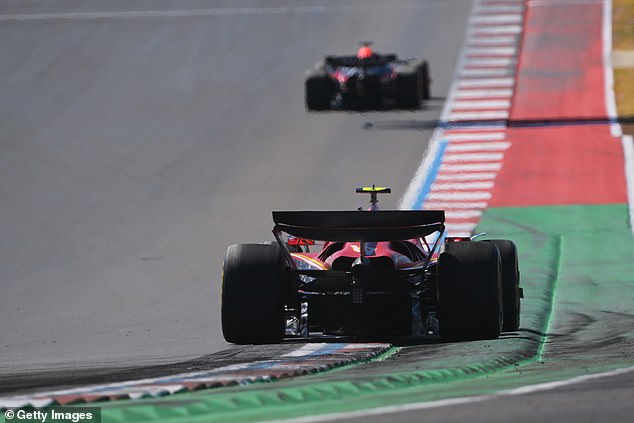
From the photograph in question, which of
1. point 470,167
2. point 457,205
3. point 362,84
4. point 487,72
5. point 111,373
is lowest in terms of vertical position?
point 111,373

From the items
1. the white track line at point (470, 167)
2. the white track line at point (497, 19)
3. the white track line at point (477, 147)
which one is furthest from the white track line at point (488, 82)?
the white track line at point (470, 167)

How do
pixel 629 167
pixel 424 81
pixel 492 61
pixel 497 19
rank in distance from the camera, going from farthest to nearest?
1. pixel 497 19
2. pixel 492 61
3. pixel 424 81
4. pixel 629 167

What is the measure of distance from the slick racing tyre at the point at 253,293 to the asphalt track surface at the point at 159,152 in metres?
0.62

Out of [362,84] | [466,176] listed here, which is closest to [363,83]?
[362,84]

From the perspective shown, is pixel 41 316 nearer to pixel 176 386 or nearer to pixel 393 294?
pixel 393 294

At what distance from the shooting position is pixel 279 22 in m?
41.2

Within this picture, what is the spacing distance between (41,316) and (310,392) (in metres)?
7.96

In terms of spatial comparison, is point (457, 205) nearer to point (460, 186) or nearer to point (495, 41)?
point (460, 186)

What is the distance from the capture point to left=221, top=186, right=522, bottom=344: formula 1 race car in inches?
494

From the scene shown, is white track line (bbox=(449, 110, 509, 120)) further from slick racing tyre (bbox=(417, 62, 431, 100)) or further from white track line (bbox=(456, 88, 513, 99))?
white track line (bbox=(456, 88, 513, 99))

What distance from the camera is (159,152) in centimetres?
2848

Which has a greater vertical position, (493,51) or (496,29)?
(496,29)

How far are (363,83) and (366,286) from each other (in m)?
19.0

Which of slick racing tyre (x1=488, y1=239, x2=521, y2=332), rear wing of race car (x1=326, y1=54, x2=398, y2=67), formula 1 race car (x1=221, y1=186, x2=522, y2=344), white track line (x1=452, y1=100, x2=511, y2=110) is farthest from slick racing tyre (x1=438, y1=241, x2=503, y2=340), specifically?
white track line (x1=452, y1=100, x2=511, y2=110)
